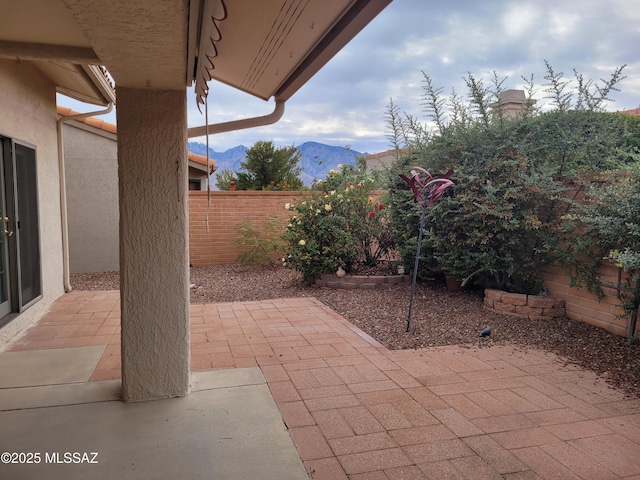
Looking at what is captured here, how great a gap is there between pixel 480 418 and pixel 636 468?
81 centimetres

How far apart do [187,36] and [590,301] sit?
466 cm

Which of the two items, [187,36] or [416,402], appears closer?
[187,36]

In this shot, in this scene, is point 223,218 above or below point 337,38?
below

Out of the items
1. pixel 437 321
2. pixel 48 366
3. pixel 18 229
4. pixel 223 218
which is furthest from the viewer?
pixel 223 218

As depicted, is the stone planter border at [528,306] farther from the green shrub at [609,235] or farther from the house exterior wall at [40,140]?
the house exterior wall at [40,140]

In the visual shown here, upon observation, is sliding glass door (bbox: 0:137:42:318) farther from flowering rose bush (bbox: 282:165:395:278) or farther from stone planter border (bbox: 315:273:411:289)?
stone planter border (bbox: 315:273:411:289)

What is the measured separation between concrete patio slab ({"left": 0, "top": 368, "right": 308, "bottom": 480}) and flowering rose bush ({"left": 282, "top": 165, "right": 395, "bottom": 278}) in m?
3.85

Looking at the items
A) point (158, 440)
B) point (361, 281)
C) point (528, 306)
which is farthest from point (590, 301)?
point (158, 440)

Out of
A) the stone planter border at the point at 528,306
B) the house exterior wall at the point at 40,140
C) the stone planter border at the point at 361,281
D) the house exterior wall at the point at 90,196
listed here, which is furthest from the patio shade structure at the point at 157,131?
the house exterior wall at the point at 90,196

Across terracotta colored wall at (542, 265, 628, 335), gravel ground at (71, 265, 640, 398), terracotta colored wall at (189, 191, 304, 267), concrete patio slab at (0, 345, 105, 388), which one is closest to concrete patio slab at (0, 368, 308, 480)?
concrete patio slab at (0, 345, 105, 388)

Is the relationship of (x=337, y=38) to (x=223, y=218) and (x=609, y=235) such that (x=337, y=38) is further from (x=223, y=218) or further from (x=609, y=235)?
(x=223, y=218)

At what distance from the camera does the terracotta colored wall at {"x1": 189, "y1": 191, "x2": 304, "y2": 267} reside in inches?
349

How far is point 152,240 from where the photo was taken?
2.84 meters

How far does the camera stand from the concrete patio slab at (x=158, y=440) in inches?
86.1
